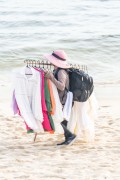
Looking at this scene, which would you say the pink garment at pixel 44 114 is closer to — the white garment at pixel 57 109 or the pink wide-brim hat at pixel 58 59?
the white garment at pixel 57 109

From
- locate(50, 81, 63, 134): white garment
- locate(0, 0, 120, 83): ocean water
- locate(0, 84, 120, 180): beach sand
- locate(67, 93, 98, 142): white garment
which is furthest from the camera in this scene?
locate(0, 0, 120, 83): ocean water

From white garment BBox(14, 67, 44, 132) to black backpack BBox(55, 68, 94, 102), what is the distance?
0.33 m

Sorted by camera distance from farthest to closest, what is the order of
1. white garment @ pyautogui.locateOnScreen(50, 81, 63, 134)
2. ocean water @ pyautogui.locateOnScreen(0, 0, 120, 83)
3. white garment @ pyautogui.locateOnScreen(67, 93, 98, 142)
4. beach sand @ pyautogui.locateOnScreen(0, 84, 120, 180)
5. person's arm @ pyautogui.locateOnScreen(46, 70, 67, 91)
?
ocean water @ pyautogui.locateOnScreen(0, 0, 120, 83) → white garment @ pyautogui.locateOnScreen(67, 93, 98, 142) → white garment @ pyautogui.locateOnScreen(50, 81, 63, 134) → person's arm @ pyautogui.locateOnScreen(46, 70, 67, 91) → beach sand @ pyautogui.locateOnScreen(0, 84, 120, 180)

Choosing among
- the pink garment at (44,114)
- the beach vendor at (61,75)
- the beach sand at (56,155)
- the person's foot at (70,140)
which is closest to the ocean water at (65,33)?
the beach sand at (56,155)

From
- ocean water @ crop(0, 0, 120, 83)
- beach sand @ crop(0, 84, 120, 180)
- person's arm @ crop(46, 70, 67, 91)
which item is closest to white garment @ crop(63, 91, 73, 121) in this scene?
person's arm @ crop(46, 70, 67, 91)

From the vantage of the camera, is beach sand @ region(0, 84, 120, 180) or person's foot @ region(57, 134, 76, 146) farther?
person's foot @ region(57, 134, 76, 146)

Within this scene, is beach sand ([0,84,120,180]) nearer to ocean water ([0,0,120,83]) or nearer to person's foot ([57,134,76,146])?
person's foot ([57,134,76,146])

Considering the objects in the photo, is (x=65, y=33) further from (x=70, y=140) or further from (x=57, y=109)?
(x=57, y=109)

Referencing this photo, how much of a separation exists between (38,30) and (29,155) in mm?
15200

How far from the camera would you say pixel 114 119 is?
8680 mm

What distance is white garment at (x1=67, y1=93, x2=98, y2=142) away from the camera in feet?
23.7

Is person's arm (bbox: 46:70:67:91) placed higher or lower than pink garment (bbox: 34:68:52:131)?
higher

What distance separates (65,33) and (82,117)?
46.3 feet

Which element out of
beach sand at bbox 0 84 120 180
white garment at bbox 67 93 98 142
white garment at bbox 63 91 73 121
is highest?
white garment at bbox 63 91 73 121
